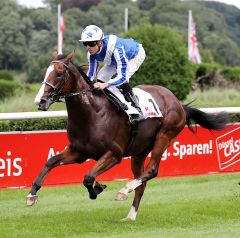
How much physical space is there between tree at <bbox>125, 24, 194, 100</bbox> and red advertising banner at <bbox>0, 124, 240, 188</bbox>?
21.0 feet

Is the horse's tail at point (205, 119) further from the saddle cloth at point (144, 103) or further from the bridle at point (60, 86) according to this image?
the bridle at point (60, 86)

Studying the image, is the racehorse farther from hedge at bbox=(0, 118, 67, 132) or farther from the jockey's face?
hedge at bbox=(0, 118, 67, 132)

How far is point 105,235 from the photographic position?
6.34 m

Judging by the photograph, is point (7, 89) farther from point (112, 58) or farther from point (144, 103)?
point (112, 58)

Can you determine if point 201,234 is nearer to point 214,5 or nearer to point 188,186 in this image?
point 188,186

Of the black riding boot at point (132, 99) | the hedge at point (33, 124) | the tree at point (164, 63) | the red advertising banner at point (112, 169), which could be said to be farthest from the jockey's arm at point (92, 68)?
the tree at point (164, 63)

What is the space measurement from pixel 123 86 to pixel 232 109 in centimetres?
341

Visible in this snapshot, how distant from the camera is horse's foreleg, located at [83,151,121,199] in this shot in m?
6.51

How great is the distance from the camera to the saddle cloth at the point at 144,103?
705 centimetres

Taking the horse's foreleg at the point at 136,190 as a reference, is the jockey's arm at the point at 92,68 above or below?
above

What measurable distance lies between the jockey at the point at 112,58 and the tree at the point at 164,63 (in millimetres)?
9519

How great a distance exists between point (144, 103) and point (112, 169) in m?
2.51

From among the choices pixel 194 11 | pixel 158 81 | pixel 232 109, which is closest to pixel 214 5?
pixel 194 11

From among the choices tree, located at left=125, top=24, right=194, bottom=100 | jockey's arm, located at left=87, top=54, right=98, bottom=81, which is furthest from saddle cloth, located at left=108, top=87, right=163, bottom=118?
tree, located at left=125, top=24, right=194, bottom=100
